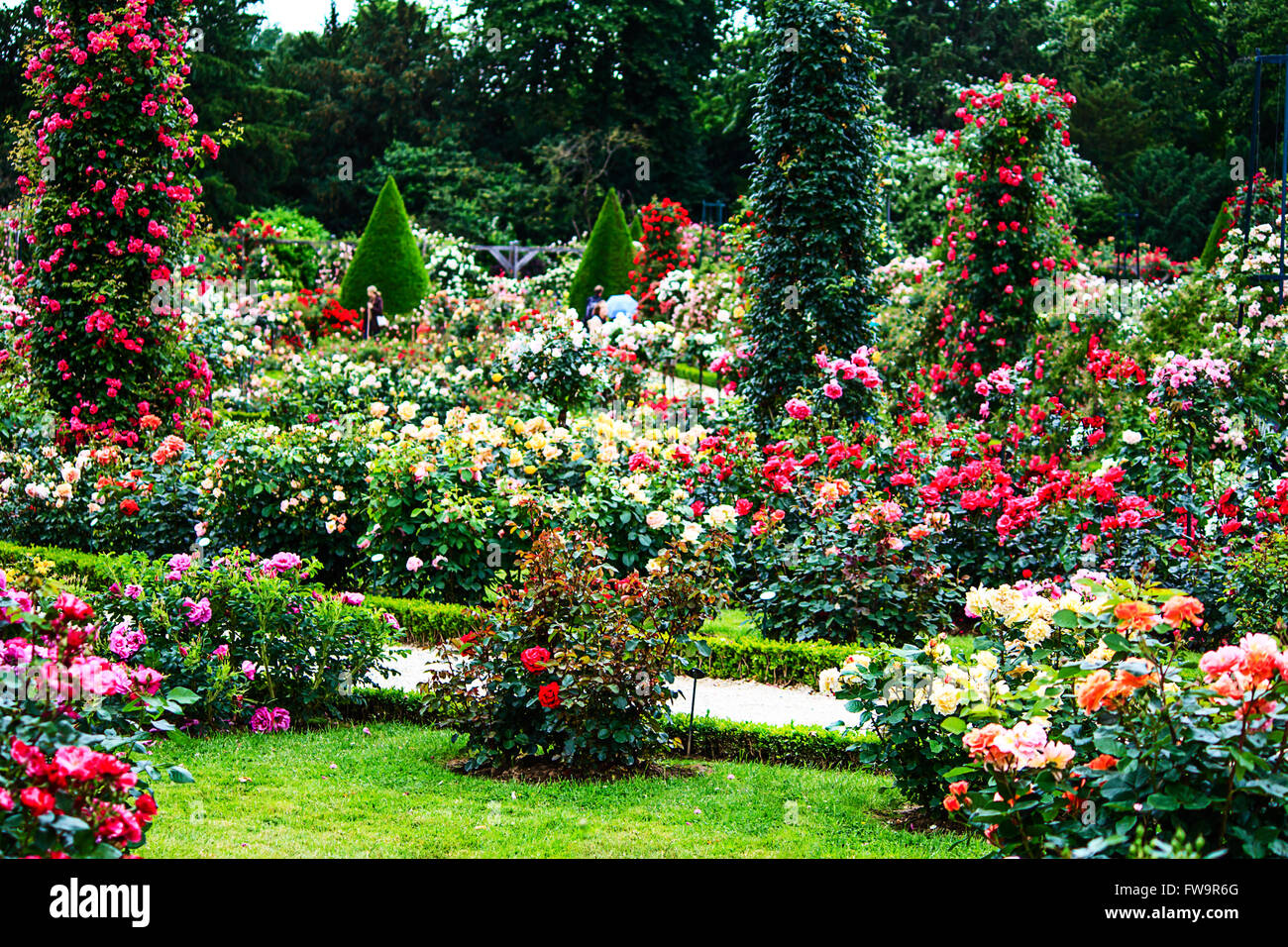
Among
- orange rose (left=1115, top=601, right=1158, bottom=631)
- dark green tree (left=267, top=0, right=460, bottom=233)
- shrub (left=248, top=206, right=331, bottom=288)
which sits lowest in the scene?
orange rose (left=1115, top=601, right=1158, bottom=631)

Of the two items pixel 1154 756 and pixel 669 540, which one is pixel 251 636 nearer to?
pixel 669 540

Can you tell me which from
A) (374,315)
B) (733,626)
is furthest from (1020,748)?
(374,315)

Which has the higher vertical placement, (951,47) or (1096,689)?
(951,47)

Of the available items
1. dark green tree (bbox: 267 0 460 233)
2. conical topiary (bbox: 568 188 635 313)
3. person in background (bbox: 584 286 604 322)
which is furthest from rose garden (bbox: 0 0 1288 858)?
dark green tree (bbox: 267 0 460 233)

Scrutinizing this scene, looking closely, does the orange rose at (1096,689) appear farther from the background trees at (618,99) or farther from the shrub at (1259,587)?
the background trees at (618,99)

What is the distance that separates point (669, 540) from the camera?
21.8 ft

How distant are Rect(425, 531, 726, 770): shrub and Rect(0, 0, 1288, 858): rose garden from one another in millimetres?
17

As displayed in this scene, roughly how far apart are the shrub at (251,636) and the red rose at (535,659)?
1113mm

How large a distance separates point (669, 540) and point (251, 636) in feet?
7.96

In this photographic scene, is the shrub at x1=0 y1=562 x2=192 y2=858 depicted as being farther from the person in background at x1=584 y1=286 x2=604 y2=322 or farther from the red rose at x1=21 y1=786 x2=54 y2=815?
the person in background at x1=584 y1=286 x2=604 y2=322

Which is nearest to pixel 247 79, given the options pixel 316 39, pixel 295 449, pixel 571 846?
pixel 316 39

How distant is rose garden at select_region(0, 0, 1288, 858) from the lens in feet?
9.05

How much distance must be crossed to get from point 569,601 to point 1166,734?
95.1 inches
